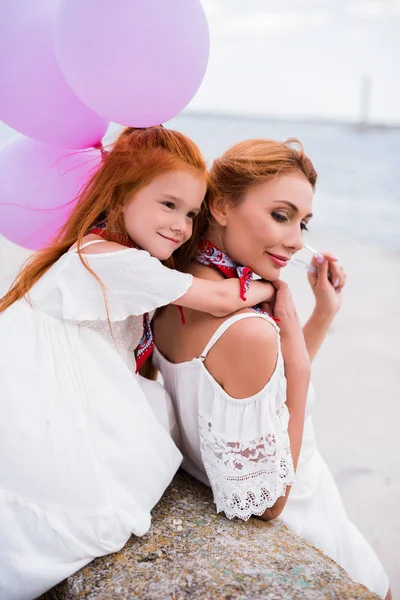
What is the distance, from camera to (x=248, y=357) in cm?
176

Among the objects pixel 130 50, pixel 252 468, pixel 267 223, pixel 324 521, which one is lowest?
pixel 324 521

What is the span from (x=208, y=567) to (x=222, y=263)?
93 cm

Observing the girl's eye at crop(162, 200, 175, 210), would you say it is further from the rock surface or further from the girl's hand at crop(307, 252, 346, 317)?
the rock surface

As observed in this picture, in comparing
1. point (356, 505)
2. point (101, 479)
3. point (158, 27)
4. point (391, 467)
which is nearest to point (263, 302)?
point (101, 479)

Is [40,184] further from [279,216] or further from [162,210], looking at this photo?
[279,216]

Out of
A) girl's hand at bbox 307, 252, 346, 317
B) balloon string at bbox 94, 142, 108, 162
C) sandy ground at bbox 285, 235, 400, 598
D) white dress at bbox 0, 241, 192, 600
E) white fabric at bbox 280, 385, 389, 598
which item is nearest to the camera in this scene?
white dress at bbox 0, 241, 192, 600

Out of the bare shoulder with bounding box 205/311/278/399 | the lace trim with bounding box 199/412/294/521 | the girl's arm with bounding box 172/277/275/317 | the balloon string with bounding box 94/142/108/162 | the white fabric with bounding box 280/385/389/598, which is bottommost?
the white fabric with bounding box 280/385/389/598

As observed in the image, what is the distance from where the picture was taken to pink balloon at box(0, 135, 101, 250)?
1979 mm

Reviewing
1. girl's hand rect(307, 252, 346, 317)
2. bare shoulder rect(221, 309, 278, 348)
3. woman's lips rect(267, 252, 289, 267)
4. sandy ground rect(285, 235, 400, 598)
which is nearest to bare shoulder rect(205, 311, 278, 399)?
bare shoulder rect(221, 309, 278, 348)

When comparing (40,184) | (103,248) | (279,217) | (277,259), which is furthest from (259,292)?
(40,184)

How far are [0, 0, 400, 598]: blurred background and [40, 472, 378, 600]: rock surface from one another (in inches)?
49.7

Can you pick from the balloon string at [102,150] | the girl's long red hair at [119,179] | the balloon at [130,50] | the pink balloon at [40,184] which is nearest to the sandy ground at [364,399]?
the pink balloon at [40,184]

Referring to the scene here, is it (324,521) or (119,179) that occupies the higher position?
(119,179)

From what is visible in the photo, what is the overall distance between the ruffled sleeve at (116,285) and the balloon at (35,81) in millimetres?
431
